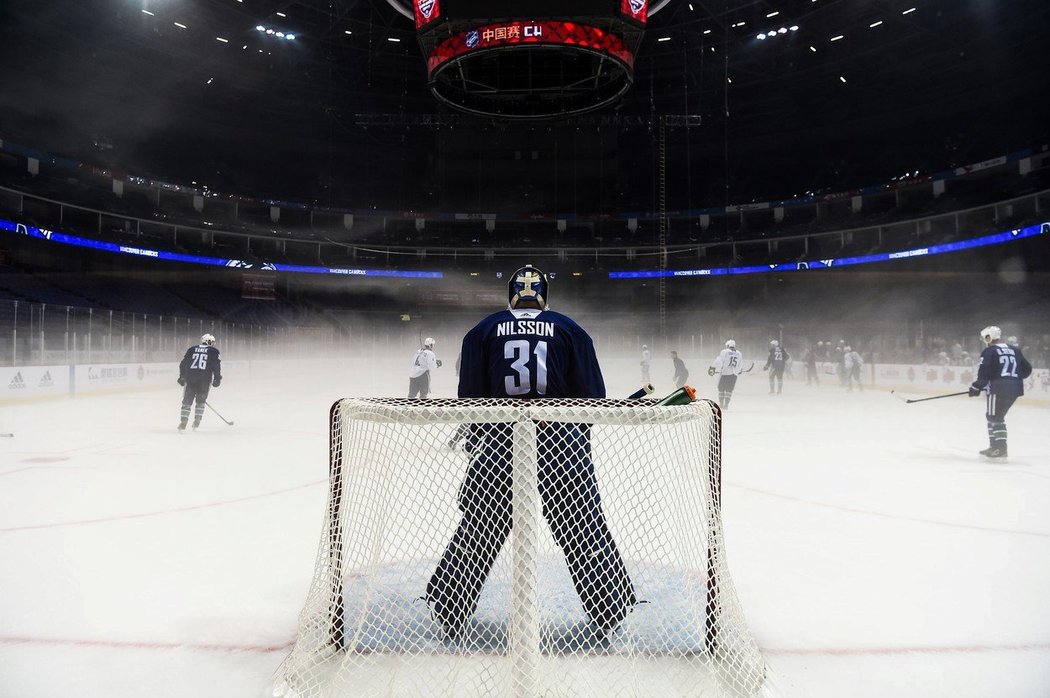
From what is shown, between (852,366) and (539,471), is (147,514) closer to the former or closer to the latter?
(539,471)

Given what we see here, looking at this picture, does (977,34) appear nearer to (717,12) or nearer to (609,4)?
(717,12)

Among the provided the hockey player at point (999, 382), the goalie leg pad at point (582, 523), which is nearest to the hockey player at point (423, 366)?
the hockey player at point (999, 382)

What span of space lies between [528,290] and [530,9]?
452 cm

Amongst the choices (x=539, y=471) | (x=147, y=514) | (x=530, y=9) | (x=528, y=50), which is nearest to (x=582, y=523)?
(x=539, y=471)

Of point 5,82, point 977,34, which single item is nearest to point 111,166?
point 5,82

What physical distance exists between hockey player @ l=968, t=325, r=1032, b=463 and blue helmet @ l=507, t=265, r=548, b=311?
492 centimetres

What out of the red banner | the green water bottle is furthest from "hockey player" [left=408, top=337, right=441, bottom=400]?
the green water bottle

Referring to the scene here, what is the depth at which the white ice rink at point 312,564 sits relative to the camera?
5.51ft

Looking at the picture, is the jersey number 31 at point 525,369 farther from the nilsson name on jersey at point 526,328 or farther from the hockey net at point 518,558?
the hockey net at point 518,558

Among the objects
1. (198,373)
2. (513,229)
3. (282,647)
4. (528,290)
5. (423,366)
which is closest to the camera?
(282,647)

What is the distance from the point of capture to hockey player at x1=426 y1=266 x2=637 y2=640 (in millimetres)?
1670

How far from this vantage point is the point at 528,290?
1.95 m

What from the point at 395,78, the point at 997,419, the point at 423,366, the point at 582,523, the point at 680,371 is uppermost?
the point at 395,78

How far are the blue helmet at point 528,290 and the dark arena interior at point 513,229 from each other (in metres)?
1.27
